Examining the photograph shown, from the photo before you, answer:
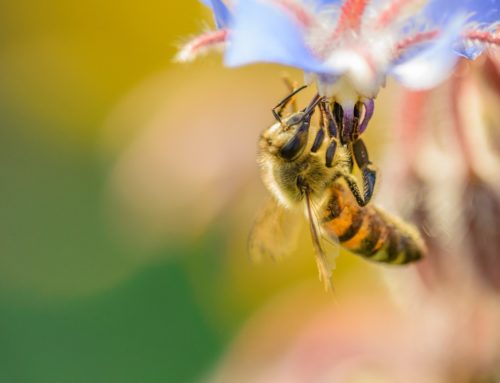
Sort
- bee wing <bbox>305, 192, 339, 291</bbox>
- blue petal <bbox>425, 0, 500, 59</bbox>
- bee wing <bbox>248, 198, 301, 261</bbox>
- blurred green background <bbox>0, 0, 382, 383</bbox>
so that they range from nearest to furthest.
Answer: blue petal <bbox>425, 0, 500, 59</bbox>
bee wing <bbox>305, 192, 339, 291</bbox>
bee wing <bbox>248, 198, 301, 261</bbox>
blurred green background <bbox>0, 0, 382, 383</bbox>

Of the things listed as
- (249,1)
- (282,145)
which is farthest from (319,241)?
(249,1)

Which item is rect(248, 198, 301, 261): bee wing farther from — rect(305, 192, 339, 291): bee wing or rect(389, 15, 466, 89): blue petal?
rect(389, 15, 466, 89): blue petal

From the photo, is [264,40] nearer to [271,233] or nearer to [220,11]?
[220,11]

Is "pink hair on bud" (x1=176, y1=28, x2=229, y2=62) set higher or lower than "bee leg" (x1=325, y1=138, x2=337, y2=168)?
higher

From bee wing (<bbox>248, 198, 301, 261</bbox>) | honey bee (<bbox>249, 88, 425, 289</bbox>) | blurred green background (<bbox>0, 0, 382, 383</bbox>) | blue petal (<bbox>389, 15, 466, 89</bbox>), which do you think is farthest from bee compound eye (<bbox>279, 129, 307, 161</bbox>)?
blurred green background (<bbox>0, 0, 382, 383</bbox>)

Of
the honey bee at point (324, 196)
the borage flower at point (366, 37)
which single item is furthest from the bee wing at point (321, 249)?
the borage flower at point (366, 37)

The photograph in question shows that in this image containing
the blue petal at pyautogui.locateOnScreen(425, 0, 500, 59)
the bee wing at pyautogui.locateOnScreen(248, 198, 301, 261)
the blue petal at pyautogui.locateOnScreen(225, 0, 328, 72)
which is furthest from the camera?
the bee wing at pyautogui.locateOnScreen(248, 198, 301, 261)
